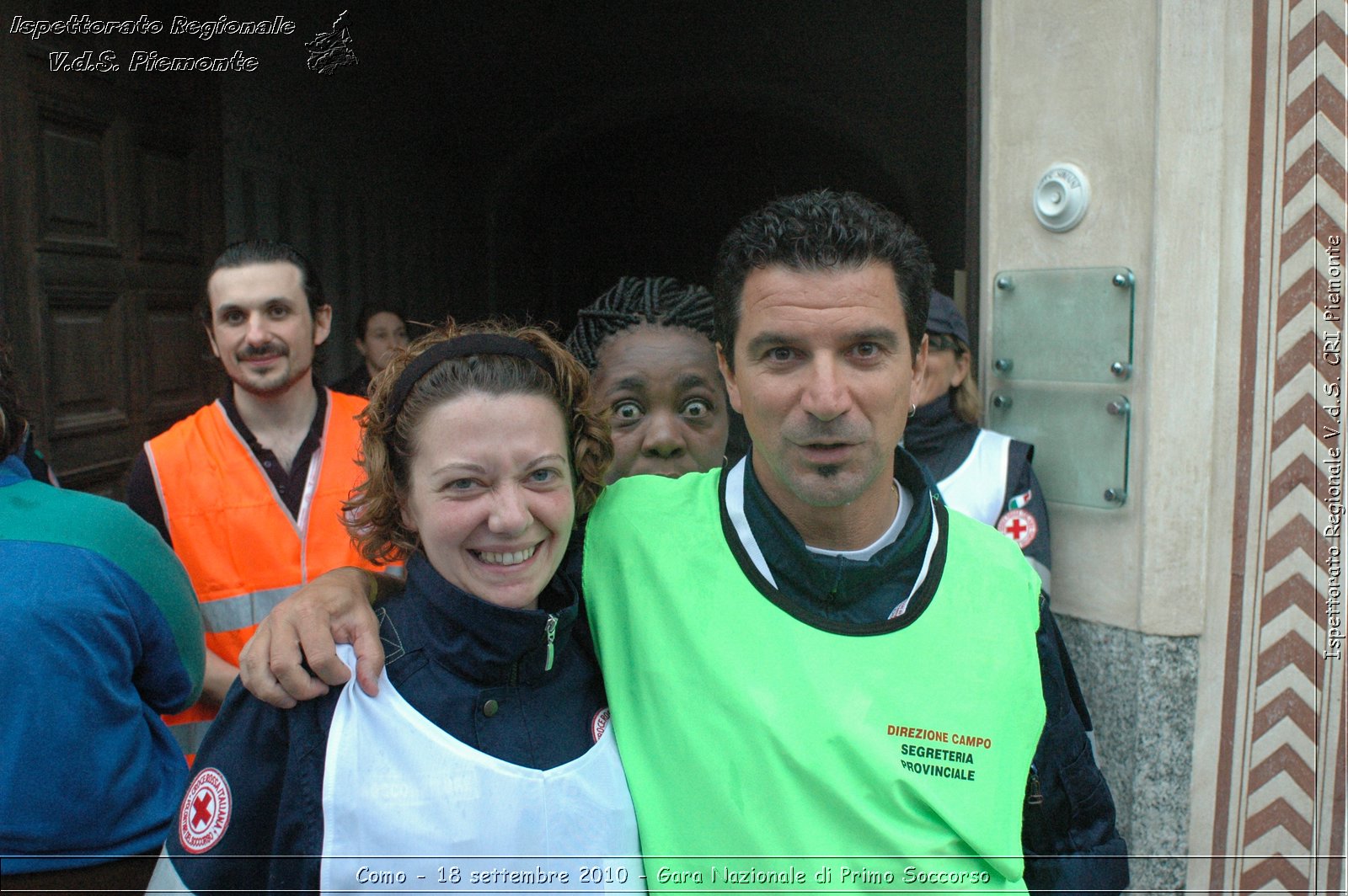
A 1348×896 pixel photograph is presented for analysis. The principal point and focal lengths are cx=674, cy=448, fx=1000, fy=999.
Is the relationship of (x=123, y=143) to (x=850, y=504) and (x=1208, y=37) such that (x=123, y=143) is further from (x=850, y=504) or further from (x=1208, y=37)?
(x=1208, y=37)

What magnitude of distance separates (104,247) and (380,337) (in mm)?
1946

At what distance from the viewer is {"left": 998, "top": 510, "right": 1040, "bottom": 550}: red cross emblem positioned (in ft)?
9.30

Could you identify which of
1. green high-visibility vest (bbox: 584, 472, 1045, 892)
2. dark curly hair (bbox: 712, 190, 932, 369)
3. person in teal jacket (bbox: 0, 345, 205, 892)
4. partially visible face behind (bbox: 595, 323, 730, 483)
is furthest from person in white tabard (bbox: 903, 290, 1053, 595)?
person in teal jacket (bbox: 0, 345, 205, 892)

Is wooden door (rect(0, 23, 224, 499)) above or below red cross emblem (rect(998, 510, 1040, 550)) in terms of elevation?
above

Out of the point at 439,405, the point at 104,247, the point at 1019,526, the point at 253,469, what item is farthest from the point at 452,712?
the point at 104,247

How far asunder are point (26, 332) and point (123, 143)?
89cm

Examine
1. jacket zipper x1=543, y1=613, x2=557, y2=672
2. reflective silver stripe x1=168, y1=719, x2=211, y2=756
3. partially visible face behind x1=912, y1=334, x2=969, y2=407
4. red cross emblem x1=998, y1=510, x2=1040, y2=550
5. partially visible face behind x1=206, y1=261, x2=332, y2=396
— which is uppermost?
partially visible face behind x1=206, y1=261, x2=332, y2=396

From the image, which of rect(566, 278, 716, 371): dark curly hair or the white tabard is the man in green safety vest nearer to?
the white tabard

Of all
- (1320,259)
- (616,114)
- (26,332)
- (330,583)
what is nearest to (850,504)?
(330,583)

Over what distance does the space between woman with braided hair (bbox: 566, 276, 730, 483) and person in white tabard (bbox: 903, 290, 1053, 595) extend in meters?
0.76

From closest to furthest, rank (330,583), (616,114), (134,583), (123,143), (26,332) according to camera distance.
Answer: (330,583) < (134,583) < (26,332) < (123,143) < (616,114)

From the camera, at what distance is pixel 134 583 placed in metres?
1.84

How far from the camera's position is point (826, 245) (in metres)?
1.64

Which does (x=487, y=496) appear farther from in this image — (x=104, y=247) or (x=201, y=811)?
(x=104, y=247)
